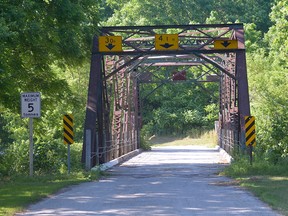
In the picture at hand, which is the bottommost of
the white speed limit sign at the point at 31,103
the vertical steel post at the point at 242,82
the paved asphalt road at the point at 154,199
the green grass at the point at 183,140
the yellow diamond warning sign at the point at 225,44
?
the paved asphalt road at the point at 154,199

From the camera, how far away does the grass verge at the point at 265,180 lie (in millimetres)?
15219

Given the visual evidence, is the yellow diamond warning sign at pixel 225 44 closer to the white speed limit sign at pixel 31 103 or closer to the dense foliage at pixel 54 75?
the dense foliage at pixel 54 75

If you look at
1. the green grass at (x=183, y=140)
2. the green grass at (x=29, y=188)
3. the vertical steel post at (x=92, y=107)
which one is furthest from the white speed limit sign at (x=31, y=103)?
the green grass at (x=183, y=140)

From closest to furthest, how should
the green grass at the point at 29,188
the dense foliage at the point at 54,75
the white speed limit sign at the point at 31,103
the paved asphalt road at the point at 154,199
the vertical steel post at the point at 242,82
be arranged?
the paved asphalt road at the point at 154,199, the green grass at the point at 29,188, the white speed limit sign at the point at 31,103, the dense foliage at the point at 54,75, the vertical steel post at the point at 242,82

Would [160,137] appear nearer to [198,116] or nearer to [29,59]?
[198,116]

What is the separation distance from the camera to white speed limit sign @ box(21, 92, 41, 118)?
20.8m

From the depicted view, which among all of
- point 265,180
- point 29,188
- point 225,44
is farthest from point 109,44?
point 29,188

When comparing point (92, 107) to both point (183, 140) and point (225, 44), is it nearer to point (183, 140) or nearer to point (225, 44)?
point (225, 44)

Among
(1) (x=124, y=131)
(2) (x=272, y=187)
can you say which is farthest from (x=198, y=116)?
(2) (x=272, y=187)

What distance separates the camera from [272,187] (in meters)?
18.1

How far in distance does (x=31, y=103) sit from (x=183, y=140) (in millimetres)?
52271

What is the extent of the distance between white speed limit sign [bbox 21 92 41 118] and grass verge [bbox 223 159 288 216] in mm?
5915

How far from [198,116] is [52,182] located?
53760 millimetres

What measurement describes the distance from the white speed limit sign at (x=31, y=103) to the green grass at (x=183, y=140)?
4366 cm
